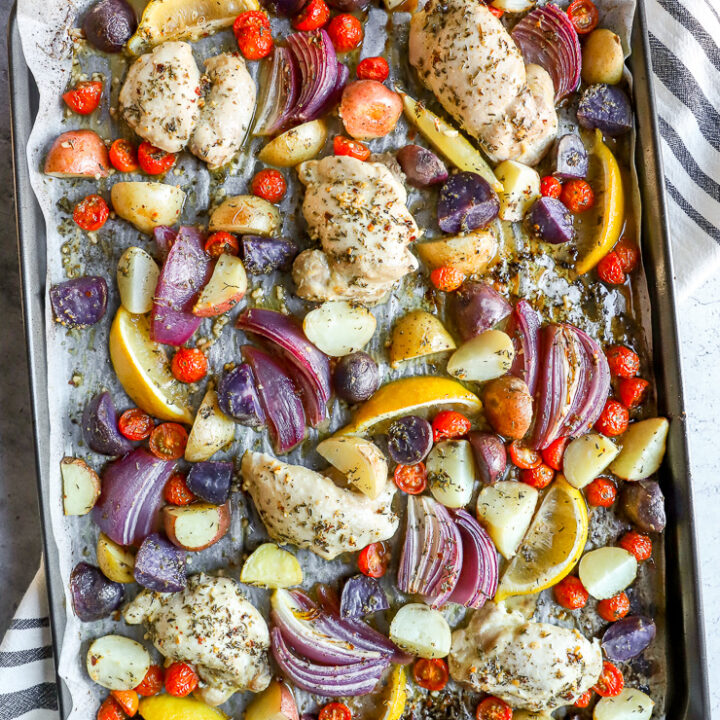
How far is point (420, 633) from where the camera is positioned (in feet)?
9.04

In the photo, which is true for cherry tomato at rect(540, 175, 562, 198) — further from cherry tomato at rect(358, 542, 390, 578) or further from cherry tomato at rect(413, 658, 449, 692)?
cherry tomato at rect(413, 658, 449, 692)

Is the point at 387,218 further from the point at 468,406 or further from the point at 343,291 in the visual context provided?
the point at 468,406

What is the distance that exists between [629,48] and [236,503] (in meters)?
2.21

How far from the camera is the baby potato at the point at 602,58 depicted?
9.45 ft

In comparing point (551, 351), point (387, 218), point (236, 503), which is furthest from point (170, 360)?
point (551, 351)

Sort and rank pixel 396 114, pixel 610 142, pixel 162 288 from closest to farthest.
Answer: pixel 162 288, pixel 396 114, pixel 610 142

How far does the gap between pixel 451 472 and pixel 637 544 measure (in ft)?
2.45

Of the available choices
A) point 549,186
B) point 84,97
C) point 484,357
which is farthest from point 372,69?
point 484,357

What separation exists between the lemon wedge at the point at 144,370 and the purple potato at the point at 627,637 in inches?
67.1

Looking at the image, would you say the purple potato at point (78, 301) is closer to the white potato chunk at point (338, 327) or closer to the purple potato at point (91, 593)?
the white potato chunk at point (338, 327)

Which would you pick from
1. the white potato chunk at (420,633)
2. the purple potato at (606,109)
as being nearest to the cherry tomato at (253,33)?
the purple potato at (606,109)

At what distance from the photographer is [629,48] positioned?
9.59 ft

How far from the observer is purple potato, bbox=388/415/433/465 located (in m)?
2.70

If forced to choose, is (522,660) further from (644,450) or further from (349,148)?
(349,148)
